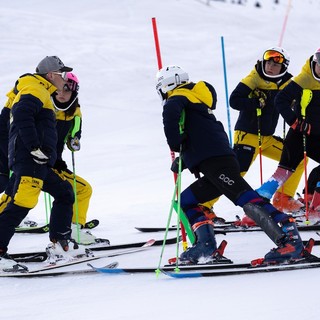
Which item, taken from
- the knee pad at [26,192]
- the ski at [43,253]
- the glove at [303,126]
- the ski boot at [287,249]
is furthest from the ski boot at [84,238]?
the ski boot at [287,249]

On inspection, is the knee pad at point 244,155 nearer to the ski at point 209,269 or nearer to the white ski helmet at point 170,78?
the white ski helmet at point 170,78

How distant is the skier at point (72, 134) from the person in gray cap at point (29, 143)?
1.54ft

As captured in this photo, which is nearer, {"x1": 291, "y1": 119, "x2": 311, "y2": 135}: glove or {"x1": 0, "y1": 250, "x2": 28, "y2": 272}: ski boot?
{"x1": 0, "y1": 250, "x2": 28, "y2": 272}: ski boot

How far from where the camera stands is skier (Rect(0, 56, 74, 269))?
246 inches

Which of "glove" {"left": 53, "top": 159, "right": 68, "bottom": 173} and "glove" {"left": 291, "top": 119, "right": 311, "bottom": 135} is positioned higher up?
"glove" {"left": 291, "top": 119, "right": 311, "bottom": 135}

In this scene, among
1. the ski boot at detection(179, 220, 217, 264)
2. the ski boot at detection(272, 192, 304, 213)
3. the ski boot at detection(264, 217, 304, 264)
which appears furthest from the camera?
the ski boot at detection(272, 192, 304, 213)

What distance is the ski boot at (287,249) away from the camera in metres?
5.65

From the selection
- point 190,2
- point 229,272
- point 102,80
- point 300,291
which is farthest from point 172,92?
point 190,2

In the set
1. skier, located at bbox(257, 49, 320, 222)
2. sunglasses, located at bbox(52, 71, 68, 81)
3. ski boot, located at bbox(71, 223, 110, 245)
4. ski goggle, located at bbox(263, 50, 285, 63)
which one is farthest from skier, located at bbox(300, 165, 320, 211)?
sunglasses, located at bbox(52, 71, 68, 81)

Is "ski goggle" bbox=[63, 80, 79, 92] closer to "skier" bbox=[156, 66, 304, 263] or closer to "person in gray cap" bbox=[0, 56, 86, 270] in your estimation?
"person in gray cap" bbox=[0, 56, 86, 270]

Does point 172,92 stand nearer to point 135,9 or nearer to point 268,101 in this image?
point 268,101

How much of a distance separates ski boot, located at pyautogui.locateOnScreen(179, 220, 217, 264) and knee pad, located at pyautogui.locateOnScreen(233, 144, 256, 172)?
2469 mm

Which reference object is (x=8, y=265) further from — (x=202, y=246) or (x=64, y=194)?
(x=202, y=246)

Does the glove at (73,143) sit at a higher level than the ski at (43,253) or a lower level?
higher
